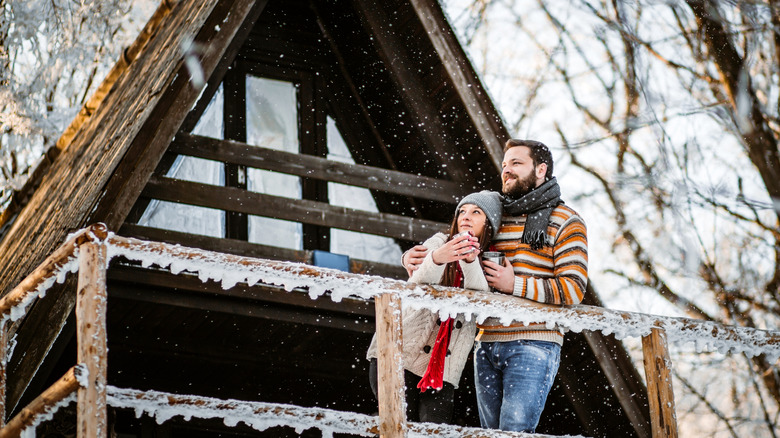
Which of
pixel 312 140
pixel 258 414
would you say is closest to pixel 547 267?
pixel 258 414

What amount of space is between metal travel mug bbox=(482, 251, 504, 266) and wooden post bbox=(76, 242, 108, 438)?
178 cm

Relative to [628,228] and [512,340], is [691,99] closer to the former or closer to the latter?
[628,228]

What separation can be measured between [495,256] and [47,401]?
2.06 m

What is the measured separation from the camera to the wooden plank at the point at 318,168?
652 centimetres

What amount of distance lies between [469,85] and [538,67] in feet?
34.6

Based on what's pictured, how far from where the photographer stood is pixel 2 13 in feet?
40.8

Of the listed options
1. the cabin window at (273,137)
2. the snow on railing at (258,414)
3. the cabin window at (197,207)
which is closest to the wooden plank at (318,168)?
the cabin window at (197,207)

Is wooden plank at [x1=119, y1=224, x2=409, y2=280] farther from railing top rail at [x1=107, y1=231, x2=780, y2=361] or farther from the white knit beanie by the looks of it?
the white knit beanie

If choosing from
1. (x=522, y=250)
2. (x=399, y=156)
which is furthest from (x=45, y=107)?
(x=522, y=250)

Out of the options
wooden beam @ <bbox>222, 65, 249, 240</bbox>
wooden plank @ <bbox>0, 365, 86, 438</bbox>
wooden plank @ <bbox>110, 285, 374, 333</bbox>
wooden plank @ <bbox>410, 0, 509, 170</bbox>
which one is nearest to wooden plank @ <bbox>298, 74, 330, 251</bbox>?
wooden beam @ <bbox>222, 65, 249, 240</bbox>

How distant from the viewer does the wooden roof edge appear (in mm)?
7805

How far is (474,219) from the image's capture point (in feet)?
14.6

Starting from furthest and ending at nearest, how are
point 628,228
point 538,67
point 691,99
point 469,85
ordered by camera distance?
point 538,67
point 628,228
point 691,99
point 469,85

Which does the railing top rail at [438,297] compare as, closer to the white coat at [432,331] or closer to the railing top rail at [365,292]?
the railing top rail at [365,292]
